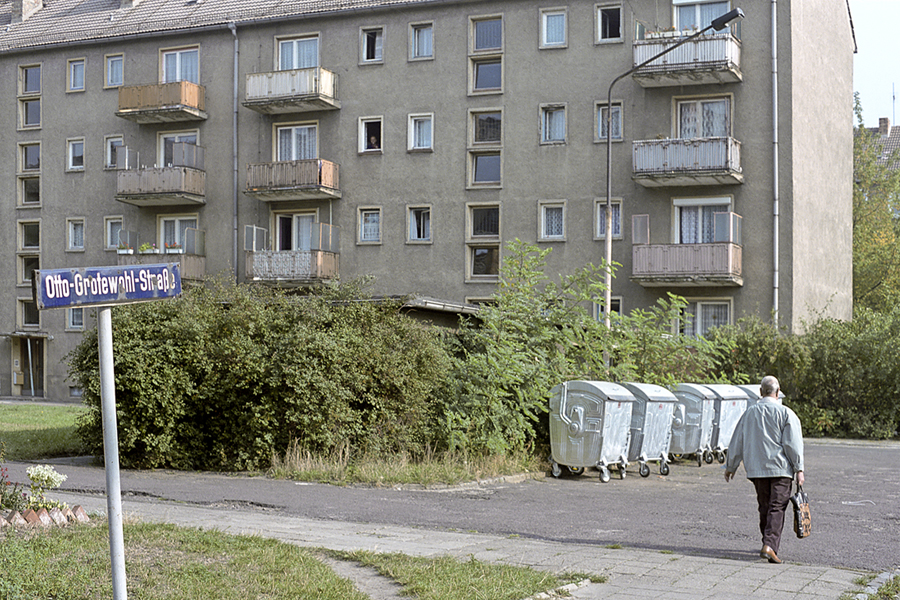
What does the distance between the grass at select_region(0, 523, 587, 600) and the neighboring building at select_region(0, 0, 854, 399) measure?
24.3m

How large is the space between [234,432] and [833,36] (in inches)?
1176

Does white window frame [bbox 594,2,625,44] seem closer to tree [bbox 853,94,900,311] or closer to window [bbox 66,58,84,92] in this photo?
tree [bbox 853,94,900,311]

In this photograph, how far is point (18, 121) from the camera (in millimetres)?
42125

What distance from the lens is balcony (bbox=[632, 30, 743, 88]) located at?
30625 mm

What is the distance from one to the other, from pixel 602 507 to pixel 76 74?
34881 mm

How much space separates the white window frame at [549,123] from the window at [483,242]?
2738 mm

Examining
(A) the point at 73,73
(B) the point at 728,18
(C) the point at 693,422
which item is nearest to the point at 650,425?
(C) the point at 693,422

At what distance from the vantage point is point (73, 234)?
41000mm

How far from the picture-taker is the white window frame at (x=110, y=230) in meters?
39.7

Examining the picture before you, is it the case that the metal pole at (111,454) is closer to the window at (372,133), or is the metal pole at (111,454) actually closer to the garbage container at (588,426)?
the garbage container at (588,426)

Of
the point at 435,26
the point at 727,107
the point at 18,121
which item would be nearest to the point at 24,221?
the point at 18,121

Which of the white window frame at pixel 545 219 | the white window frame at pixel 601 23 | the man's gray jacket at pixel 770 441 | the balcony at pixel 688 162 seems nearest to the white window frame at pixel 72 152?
the white window frame at pixel 545 219

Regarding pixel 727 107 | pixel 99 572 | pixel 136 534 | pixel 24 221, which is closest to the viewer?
pixel 99 572

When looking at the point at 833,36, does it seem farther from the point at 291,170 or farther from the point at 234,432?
the point at 234,432
